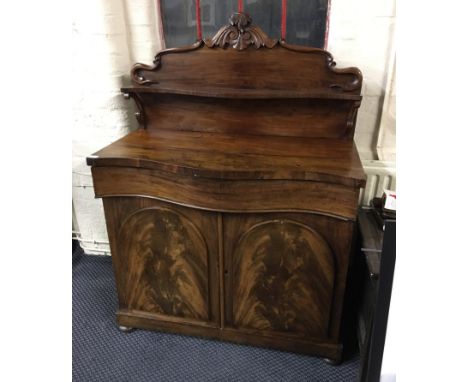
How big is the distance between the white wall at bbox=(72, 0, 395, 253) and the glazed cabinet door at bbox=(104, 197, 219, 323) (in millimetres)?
591

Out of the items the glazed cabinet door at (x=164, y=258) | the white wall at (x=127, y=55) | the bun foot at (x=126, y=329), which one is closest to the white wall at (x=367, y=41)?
the white wall at (x=127, y=55)

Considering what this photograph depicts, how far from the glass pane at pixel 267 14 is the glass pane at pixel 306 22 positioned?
1.8 inches

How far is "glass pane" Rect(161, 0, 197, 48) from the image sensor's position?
1.57 m

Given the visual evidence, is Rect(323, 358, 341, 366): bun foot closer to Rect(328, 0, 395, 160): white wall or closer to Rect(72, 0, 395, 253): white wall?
Rect(72, 0, 395, 253): white wall

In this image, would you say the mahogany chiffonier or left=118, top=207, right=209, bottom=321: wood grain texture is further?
left=118, top=207, right=209, bottom=321: wood grain texture

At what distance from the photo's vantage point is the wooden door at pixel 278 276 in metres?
1.22

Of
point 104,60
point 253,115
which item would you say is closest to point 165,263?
point 253,115

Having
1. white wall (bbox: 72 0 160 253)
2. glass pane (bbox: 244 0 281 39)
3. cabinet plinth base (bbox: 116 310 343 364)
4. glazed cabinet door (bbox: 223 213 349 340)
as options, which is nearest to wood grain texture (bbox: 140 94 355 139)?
white wall (bbox: 72 0 160 253)

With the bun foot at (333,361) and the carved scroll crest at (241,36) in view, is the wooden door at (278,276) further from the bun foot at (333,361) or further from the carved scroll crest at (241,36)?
the carved scroll crest at (241,36)

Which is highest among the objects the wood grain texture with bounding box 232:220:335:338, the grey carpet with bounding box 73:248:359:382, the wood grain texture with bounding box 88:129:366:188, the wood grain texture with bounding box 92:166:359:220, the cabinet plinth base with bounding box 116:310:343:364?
the wood grain texture with bounding box 88:129:366:188
